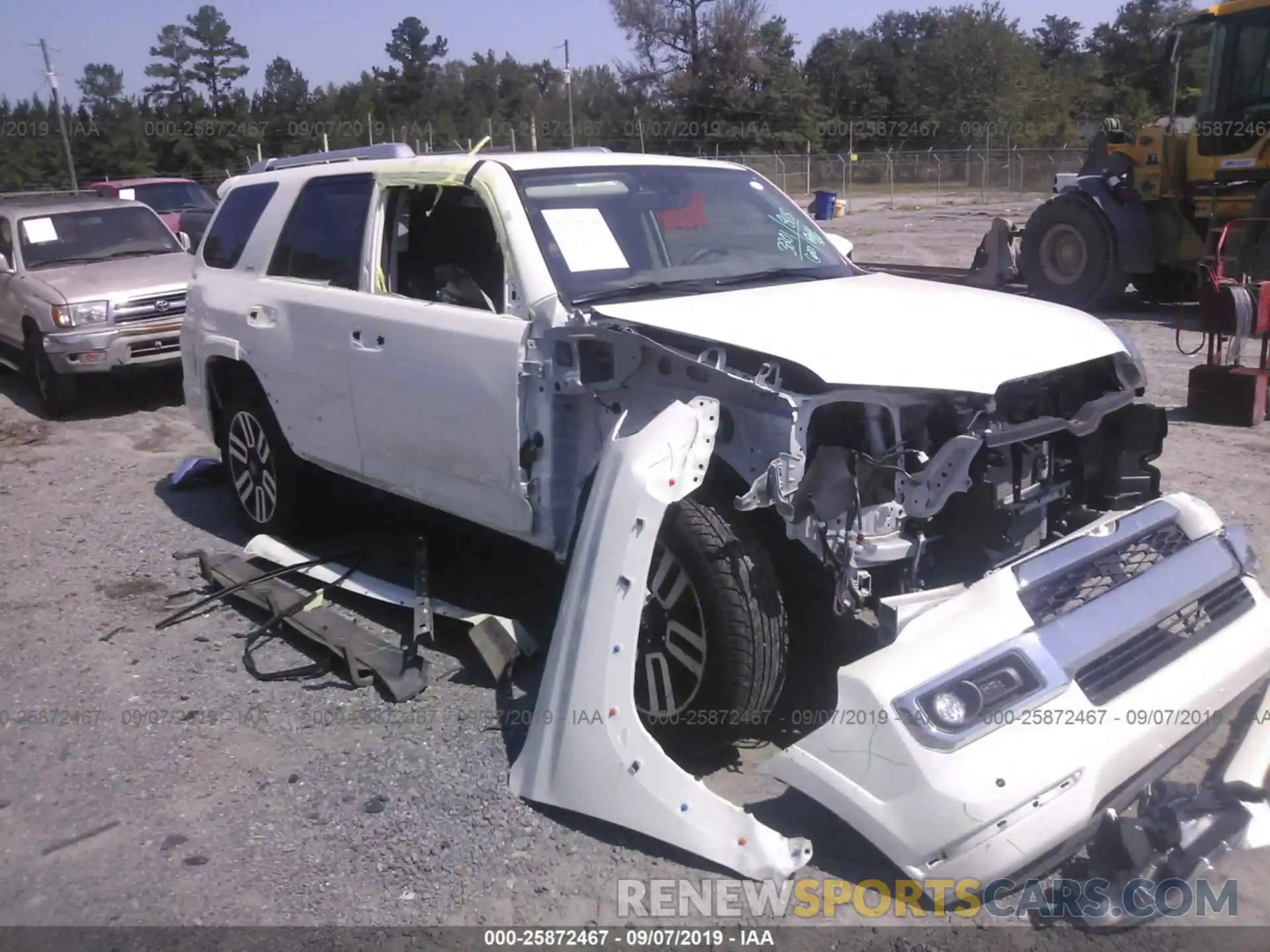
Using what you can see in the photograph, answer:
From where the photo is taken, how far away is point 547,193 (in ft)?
14.5

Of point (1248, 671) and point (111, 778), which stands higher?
point (1248, 671)

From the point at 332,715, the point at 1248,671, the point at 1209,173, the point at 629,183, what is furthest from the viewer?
the point at 1209,173

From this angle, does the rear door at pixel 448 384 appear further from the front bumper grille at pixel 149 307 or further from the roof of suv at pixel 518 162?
the front bumper grille at pixel 149 307

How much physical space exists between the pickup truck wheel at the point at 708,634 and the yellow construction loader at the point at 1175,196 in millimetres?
9089

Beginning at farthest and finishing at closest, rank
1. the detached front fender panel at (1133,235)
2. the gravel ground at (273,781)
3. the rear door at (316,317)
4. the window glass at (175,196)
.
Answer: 1. the window glass at (175,196)
2. the detached front fender panel at (1133,235)
3. the rear door at (316,317)
4. the gravel ground at (273,781)

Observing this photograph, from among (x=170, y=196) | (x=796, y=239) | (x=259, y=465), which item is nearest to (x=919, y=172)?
(x=170, y=196)

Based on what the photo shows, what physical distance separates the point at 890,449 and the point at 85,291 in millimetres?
8705

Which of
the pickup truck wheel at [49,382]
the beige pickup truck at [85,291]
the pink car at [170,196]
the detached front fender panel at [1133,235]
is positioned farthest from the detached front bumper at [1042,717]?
the pink car at [170,196]

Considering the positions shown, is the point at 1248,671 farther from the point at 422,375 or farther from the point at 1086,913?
the point at 422,375

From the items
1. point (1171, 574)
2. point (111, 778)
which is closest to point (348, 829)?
point (111, 778)

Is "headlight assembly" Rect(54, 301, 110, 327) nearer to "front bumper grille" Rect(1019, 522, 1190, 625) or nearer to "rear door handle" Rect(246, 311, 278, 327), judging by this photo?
"rear door handle" Rect(246, 311, 278, 327)

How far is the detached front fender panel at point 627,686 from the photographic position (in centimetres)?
313

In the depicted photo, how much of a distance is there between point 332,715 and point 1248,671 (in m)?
3.09

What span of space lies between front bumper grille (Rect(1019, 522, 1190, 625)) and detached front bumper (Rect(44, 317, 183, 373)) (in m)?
8.27
